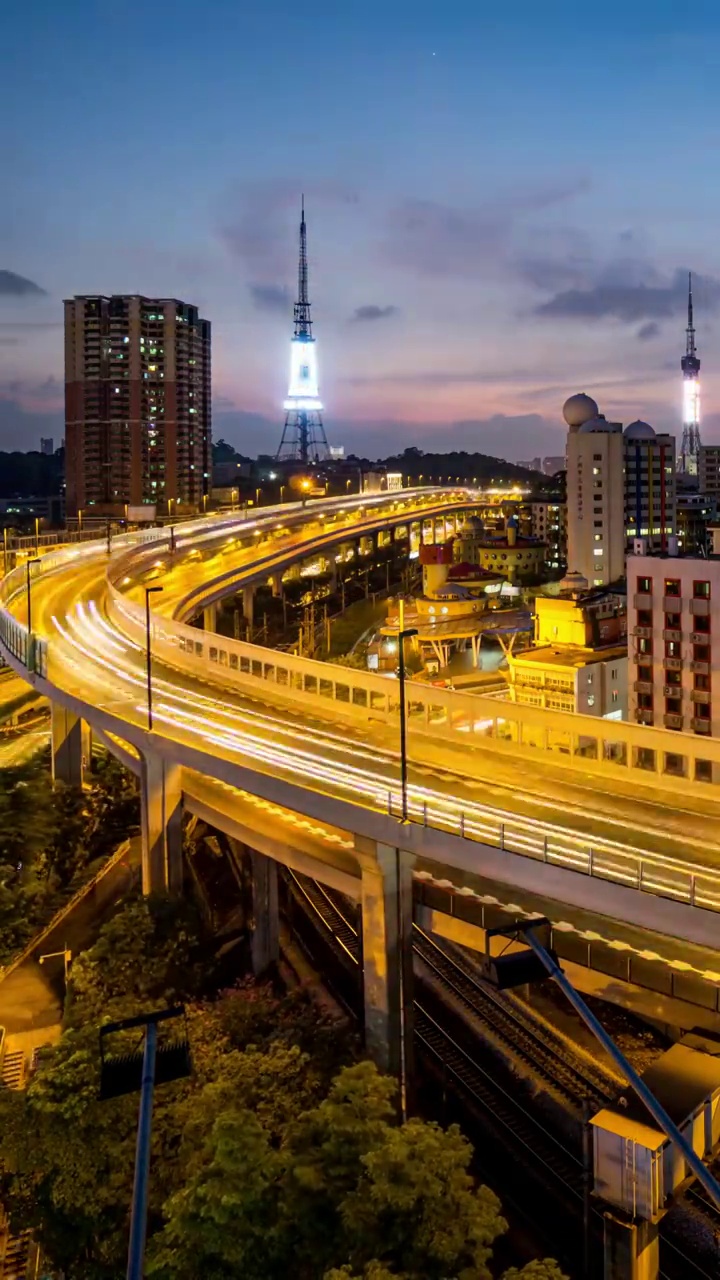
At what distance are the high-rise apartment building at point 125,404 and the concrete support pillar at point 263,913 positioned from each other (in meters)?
74.1

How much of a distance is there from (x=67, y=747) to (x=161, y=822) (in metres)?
11.1

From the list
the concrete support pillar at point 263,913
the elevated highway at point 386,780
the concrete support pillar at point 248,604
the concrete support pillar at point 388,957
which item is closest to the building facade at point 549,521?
the concrete support pillar at point 248,604

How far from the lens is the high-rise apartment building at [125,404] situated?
3718 inches

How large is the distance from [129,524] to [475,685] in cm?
4141

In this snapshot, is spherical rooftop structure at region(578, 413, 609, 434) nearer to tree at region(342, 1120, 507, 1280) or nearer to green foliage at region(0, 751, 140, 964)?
green foliage at region(0, 751, 140, 964)

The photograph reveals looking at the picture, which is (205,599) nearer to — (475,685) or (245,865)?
(475,685)

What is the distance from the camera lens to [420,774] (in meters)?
17.4

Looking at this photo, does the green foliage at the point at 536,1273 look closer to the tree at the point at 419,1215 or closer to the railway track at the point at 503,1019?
the tree at the point at 419,1215

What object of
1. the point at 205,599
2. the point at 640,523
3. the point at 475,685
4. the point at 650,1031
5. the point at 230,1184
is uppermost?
the point at 640,523

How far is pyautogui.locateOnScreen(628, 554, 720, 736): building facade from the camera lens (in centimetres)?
3153

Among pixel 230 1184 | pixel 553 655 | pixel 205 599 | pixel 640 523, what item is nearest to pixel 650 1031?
pixel 230 1184

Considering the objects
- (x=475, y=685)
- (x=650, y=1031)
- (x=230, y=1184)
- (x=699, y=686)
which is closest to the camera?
(x=230, y=1184)

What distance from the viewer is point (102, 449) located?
94.8m

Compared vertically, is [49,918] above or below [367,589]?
below
